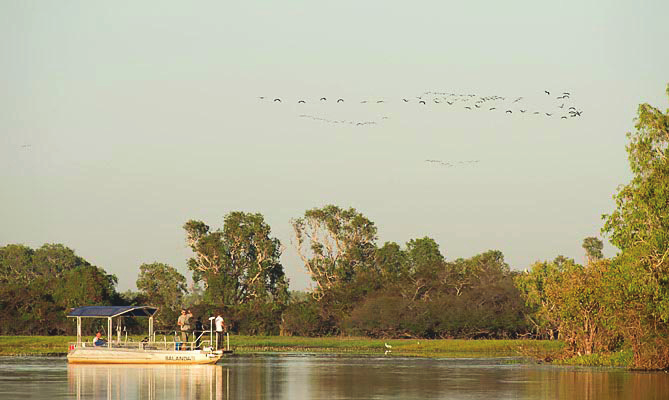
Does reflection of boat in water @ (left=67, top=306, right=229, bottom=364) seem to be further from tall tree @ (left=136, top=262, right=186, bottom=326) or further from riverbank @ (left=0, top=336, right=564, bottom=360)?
tall tree @ (left=136, top=262, right=186, bottom=326)

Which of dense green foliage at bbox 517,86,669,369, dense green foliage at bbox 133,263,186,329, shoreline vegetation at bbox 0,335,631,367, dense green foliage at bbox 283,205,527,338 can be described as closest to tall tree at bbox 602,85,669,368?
dense green foliage at bbox 517,86,669,369

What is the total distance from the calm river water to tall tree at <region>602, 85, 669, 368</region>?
1915 mm

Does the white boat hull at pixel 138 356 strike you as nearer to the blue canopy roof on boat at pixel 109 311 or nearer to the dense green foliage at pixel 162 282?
the blue canopy roof on boat at pixel 109 311

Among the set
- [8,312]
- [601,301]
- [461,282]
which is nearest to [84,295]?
[8,312]

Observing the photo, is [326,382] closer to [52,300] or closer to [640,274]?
[640,274]

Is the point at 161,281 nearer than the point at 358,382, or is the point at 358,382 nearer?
the point at 358,382

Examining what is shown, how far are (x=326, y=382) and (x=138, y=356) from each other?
1700 centimetres

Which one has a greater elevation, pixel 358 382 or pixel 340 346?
pixel 358 382

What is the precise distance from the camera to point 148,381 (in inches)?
1494

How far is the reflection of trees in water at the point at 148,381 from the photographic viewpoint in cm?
3141

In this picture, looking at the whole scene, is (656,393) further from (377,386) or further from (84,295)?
(84,295)

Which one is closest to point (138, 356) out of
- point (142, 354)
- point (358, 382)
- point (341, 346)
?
point (142, 354)

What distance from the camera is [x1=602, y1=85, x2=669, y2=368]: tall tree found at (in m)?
42.4

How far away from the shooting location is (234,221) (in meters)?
122
